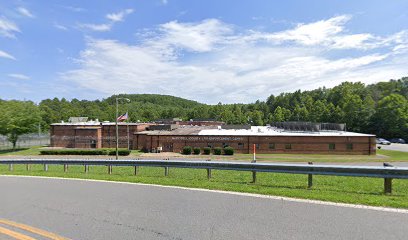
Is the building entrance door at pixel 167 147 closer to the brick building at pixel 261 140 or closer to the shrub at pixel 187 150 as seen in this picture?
the brick building at pixel 261 140

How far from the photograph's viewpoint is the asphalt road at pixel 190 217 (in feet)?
18.0

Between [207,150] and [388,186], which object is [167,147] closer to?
[207,150]

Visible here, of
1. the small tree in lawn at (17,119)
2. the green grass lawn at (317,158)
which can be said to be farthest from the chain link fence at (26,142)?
the green grass lawn at (317,158)

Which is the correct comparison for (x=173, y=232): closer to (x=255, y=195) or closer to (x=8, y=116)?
(x=255, y=195)

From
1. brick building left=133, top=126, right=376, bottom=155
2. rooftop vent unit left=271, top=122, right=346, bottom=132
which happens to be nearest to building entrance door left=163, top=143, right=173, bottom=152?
brick building left=133, top=126, right=376, bottom=155

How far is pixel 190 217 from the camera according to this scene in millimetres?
6555

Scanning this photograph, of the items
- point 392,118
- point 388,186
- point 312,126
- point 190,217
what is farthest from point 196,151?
point 392,118

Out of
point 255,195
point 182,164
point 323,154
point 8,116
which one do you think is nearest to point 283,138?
point 323,154

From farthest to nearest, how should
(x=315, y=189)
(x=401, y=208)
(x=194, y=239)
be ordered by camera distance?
1. (x=315, y=189)
2. (x=401, y=208)
3. (x=194, y=239)

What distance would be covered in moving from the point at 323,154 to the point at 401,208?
37.0m

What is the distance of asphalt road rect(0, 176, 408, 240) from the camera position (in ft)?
18.0

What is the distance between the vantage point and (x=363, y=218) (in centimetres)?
625

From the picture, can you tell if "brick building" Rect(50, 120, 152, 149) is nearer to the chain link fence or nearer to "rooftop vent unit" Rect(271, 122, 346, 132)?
the chain link fence

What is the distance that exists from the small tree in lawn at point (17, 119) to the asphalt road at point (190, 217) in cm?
5407
